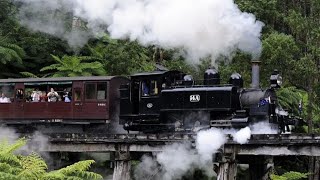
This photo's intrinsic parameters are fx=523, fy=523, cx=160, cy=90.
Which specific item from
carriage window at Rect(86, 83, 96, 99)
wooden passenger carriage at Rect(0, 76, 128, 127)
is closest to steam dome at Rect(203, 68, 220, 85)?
wooden passenger carriage at Rect(0, 76, 128, 127)

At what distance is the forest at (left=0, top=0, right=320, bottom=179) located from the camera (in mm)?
19245

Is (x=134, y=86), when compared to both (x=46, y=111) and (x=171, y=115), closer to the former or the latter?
(x=171, y=115)

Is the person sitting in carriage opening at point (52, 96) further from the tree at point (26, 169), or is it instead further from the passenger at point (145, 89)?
the tree at point (26, 169)

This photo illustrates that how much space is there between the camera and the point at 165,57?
1328 inches

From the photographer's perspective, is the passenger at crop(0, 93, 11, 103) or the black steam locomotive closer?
the black steam locomotive

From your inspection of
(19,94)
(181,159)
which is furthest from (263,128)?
(19,94)

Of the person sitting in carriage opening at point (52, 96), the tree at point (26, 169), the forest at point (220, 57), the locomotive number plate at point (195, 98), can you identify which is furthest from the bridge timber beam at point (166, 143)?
the tree at point (26, 169)

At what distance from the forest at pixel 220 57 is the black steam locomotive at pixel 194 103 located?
3.03 metres

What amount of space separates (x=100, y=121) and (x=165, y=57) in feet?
50.8

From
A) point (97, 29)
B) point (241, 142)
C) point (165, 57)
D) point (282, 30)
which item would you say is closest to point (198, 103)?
point (241, 142)

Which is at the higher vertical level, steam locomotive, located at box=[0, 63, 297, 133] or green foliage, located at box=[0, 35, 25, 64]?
green foliage, located at box=[0, 35, 25, 64]

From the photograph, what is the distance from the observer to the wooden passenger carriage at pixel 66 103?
18.7m

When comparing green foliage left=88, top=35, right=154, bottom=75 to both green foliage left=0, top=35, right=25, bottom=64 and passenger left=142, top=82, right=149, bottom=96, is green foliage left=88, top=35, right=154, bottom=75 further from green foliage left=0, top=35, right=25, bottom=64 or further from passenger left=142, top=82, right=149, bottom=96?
passenger left=142, top=82, right=149, bottom=96

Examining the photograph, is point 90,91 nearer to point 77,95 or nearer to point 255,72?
point 77,95
